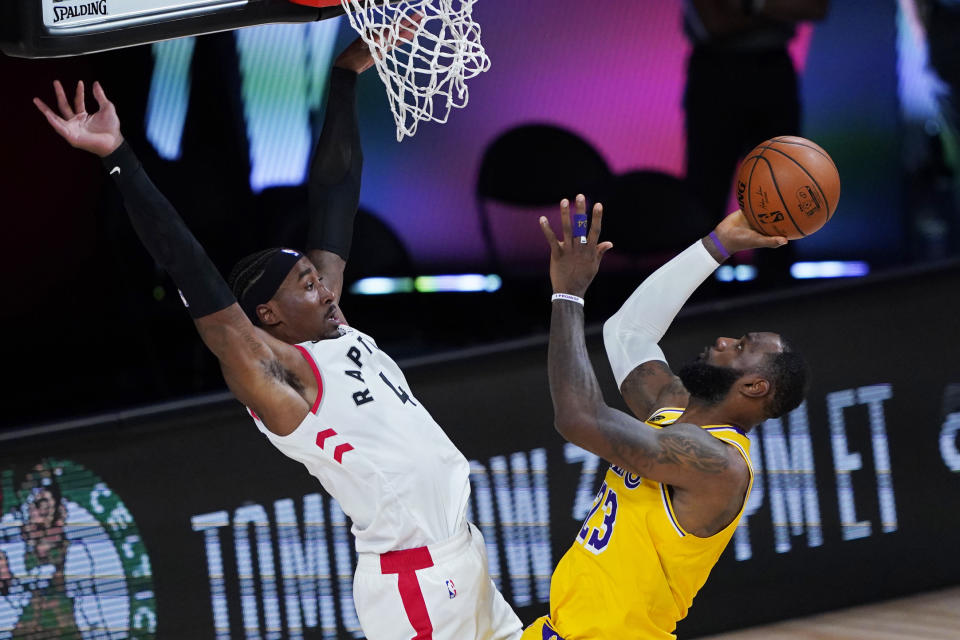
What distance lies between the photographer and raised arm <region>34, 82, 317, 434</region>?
9.57ft

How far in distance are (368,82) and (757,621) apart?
10.5ft

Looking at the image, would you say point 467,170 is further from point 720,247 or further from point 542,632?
point 542,632

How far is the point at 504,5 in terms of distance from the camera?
6250mm

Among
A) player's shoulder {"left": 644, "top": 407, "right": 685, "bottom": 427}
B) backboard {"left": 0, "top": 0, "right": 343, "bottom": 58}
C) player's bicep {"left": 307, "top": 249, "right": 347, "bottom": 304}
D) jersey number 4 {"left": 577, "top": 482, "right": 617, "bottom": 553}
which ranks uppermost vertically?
backboard {"left": 0, "top": 0, "right": 343, "bottom": 58}

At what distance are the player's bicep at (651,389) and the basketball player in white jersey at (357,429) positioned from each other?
0.57 meters

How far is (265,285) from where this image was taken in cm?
338

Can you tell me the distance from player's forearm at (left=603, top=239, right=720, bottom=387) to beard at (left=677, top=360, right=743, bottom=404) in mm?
324

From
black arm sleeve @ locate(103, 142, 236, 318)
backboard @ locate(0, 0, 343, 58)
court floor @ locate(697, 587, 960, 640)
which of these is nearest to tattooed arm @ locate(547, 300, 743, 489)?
black arm sleeve @ locate(103, 142, 236, 318)

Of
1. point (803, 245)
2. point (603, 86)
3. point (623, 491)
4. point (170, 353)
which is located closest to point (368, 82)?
point (603, 86)

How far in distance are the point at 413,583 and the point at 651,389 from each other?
0.92 metres

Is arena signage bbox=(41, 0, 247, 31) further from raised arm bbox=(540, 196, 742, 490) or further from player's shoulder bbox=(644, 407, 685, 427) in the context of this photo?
player's shoulder bbox=(644, 407, 685, 427)

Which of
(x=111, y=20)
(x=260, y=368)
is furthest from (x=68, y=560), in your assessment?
(x=111, y=20)

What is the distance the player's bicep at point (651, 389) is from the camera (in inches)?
140

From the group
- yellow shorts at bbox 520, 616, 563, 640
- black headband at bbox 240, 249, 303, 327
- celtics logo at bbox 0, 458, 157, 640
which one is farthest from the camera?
celtics logo at bbox 0, 458, 157, 640
